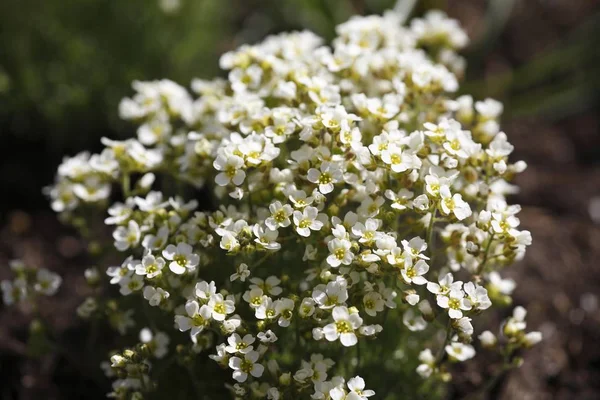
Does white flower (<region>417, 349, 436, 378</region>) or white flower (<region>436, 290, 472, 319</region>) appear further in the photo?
white flower (<region>417, 349, 436, 378</region>)

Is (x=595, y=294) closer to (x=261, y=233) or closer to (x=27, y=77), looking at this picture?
(x=261, y=233)

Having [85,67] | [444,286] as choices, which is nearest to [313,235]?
[444,286]

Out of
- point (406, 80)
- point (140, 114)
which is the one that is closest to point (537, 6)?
point (406, 80)

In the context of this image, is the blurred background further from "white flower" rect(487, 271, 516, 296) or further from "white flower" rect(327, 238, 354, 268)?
"white flower" rect(327, 238, 354, 268)

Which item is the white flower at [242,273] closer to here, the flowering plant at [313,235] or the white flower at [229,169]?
the flowering plant at [313,235]

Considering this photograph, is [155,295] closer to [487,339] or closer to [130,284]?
[130,284]

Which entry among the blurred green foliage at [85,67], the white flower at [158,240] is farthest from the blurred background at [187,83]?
the white flower at [158,240]

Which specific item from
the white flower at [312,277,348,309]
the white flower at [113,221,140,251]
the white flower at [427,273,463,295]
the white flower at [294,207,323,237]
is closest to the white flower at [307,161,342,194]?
the white flower at [294,207,323,237]
